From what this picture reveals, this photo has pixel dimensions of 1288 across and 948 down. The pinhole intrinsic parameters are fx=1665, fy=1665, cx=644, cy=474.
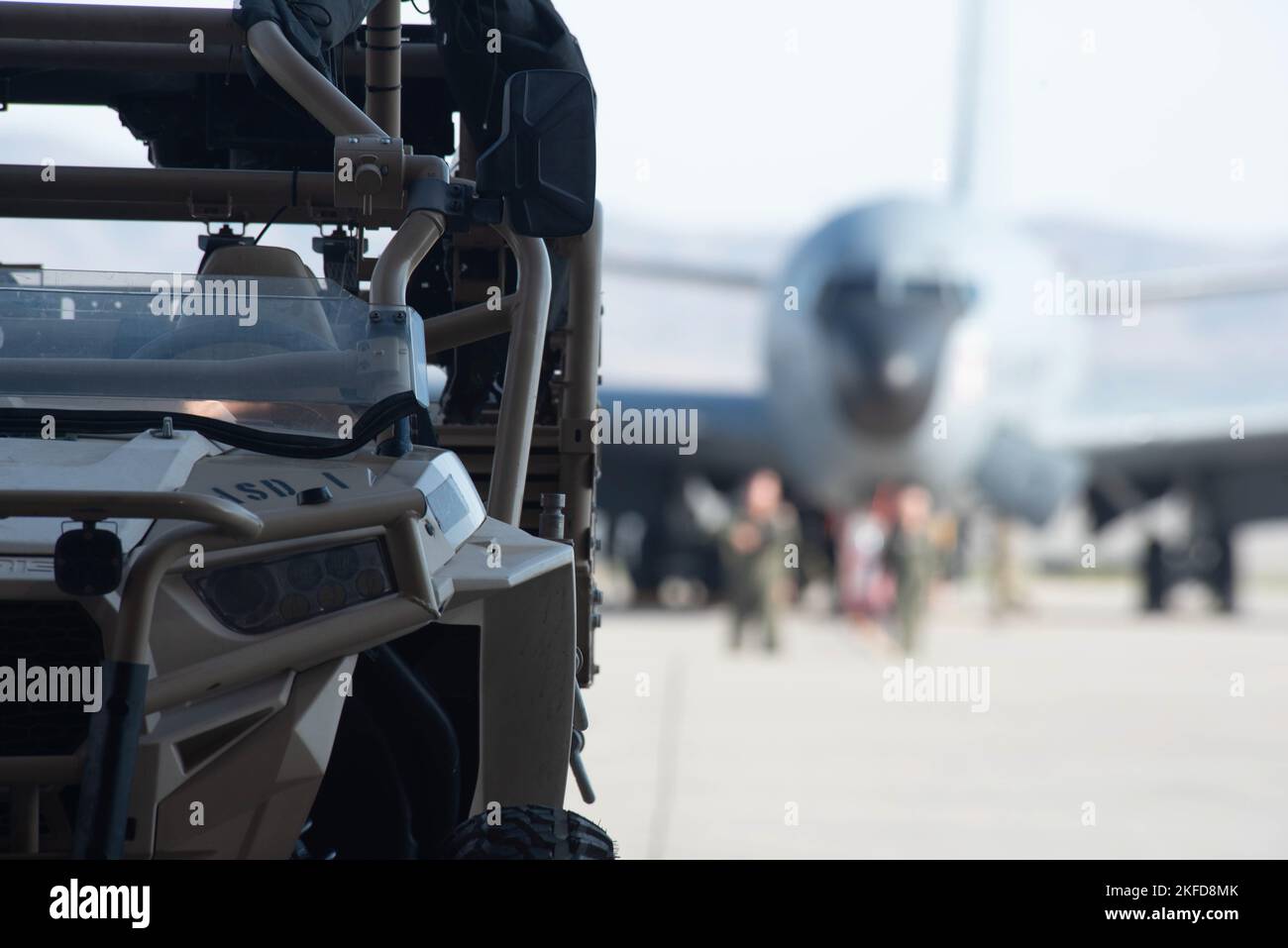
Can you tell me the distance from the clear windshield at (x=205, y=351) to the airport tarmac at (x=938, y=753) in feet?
12.2

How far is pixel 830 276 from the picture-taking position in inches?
758

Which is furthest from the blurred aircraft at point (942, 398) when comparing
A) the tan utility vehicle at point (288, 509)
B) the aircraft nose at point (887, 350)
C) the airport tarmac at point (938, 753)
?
the tan utility vehicle at point (288, 509)

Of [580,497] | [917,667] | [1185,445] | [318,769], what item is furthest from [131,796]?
[1185,445]

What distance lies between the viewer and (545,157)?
337cm

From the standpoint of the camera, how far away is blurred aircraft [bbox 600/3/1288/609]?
18.8 meters

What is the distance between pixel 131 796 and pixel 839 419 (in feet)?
57.7

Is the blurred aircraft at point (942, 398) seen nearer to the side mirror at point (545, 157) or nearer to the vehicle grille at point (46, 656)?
the side mirror at point (545, 157)

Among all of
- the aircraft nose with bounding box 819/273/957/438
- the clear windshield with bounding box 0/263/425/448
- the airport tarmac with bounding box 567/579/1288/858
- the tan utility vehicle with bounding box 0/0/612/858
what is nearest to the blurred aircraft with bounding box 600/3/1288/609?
the aircraft nose with bounding box 819/273/957/438

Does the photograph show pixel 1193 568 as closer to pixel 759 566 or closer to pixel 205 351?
pixel 759 566

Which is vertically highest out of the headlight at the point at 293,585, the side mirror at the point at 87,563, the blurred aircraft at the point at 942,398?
the side mirror at the point at 87,563

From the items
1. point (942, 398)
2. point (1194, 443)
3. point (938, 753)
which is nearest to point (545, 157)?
point (938, 753)

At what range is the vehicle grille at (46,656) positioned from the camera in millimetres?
2381

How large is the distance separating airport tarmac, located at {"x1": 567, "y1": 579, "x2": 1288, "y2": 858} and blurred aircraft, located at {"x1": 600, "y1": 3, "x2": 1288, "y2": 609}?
2506mm

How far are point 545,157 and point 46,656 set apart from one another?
1.48 m
